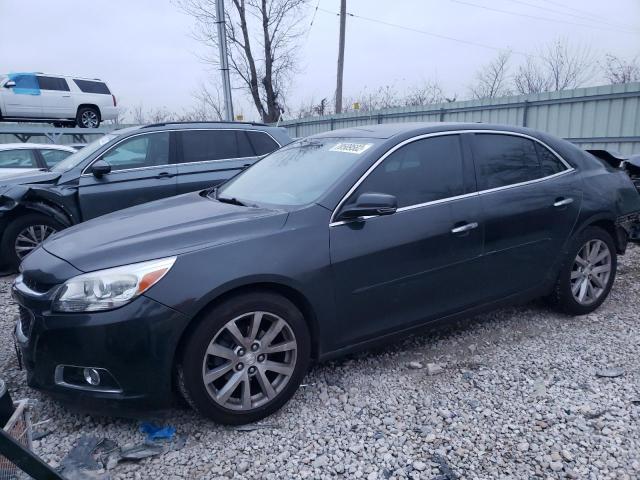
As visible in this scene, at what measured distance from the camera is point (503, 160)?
3777mm

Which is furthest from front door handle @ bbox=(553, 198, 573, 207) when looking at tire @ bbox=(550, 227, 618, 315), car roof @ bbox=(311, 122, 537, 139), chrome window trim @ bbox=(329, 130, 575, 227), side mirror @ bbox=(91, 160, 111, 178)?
side mirror @ bbox=(91, 160, 111, 178)

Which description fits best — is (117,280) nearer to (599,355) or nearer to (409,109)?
(599,355)

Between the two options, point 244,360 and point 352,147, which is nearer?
point 244,360

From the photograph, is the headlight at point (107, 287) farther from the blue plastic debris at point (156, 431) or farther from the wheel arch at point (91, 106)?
the wheel arch at point (91, 106)

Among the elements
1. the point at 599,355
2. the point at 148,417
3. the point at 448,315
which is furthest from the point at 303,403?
the point at 599,355

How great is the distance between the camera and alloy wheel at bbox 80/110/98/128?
18.5m

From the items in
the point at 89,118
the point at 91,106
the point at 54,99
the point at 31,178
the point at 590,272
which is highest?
the point at 54,99

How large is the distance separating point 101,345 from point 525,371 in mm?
2663

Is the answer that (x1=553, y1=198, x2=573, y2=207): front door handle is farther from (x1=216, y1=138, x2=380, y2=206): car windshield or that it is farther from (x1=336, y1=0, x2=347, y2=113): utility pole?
(x1=336, y1=0, x2=347, y2=113): utility pole

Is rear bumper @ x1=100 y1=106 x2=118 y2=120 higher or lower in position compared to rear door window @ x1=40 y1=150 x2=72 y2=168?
higher

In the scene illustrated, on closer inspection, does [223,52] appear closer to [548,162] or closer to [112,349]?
[548,162]

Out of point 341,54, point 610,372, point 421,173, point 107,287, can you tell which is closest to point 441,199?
point 421,173

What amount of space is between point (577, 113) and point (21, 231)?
31.8 ft

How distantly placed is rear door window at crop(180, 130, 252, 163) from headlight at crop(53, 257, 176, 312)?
428 cm
